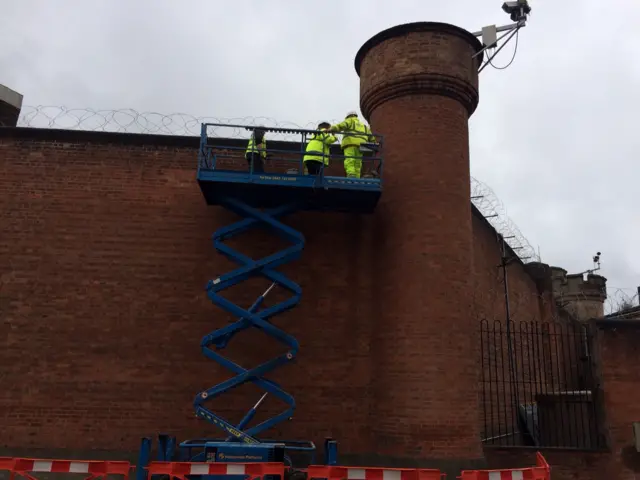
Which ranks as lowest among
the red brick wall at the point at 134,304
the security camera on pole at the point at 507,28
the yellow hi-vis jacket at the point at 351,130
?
the red brick wall at the point at 134,304

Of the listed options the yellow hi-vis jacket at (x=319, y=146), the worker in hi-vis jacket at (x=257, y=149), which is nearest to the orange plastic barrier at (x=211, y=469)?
the worker in hi-vis jacket at (x=257, y=149)

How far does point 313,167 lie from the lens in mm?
9586

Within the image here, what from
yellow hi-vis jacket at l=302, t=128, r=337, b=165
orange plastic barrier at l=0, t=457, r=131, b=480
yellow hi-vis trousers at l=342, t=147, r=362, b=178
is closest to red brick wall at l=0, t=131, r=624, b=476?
yellow hi-vis trousers at l=342, t=147, r=362, b=178

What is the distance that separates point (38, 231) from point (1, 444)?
12.7 feet

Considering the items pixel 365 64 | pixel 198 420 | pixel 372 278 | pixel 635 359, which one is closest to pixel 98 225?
pixel 198 420

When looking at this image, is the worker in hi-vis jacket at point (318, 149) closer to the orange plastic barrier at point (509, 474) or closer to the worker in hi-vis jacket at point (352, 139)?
the worker in hi-vis jacket at point (352, 139)

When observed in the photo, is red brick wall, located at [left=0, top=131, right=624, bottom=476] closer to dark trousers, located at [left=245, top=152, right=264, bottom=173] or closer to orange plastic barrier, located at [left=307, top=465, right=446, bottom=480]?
dark trousers, located at [left=245, top=152, right=264, bottom=173]

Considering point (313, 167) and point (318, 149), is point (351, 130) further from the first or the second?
point (313, 167)

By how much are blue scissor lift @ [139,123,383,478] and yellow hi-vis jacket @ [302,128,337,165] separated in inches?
6.2

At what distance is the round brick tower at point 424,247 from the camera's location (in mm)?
8883

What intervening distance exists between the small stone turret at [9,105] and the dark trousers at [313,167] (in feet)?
23.8

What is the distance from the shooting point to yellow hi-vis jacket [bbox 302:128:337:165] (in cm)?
938

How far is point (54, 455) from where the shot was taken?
923 centimetres

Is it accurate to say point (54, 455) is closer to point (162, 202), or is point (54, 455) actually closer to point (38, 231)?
point (38, 231)
